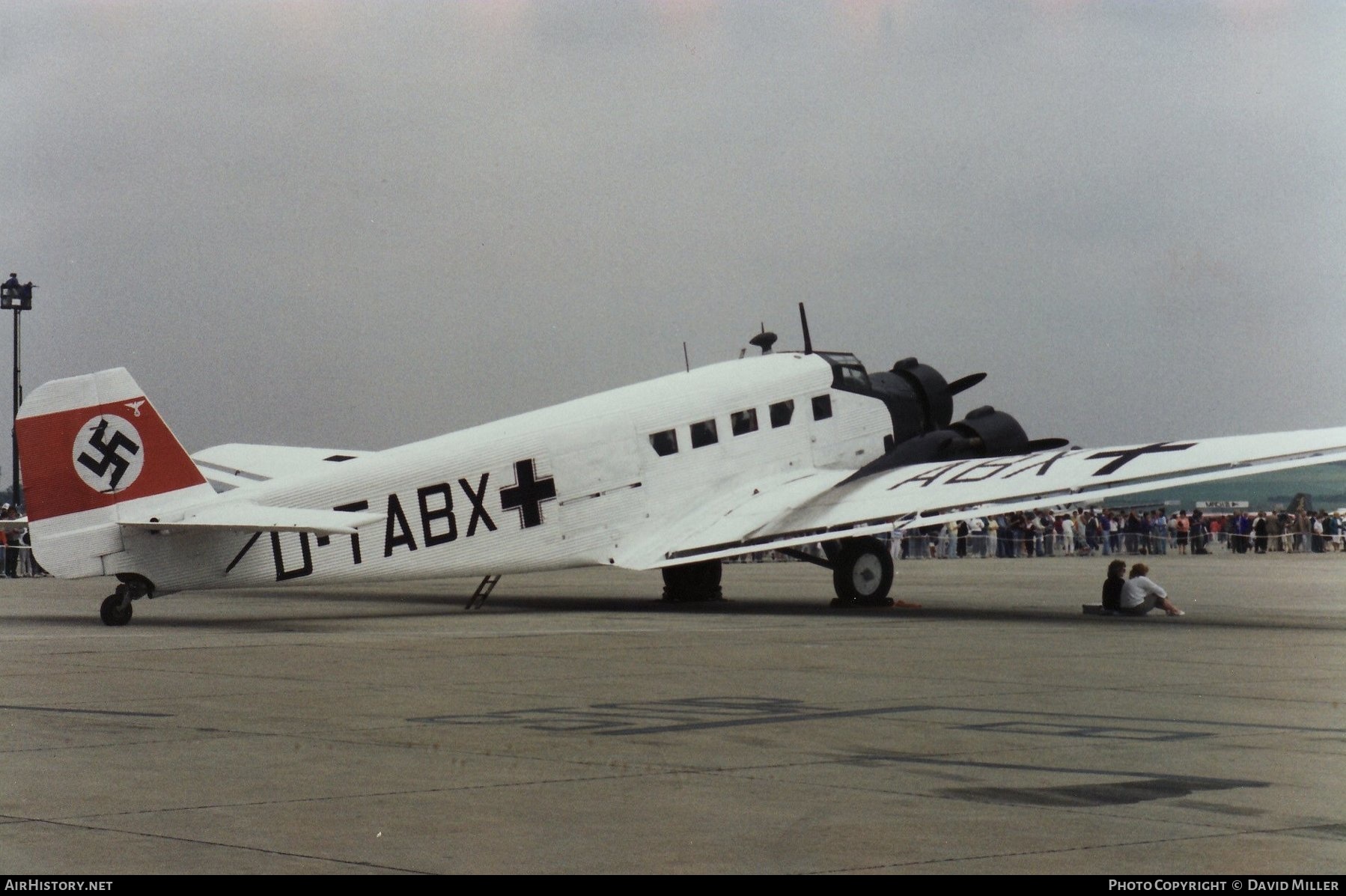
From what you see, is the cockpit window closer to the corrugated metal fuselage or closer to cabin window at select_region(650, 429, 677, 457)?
the corrugated metal fuselage

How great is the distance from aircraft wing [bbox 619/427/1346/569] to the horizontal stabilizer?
6151 millimetres

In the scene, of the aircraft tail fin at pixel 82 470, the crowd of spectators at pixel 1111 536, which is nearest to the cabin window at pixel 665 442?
the aircraft tail fin at pixel 82 470

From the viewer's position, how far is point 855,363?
103ft

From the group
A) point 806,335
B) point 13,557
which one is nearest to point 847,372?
point 806,335

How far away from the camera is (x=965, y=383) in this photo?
3300cm

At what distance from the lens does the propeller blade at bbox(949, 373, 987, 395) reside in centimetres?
3259

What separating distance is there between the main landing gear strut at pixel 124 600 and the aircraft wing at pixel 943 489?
7.83 m

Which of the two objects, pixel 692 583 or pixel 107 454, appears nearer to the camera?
pixel 107 454

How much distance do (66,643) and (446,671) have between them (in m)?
6.45

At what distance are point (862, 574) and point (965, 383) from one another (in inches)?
227

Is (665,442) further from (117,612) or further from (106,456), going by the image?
(117,612)

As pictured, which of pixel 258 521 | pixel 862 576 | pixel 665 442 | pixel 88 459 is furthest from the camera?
pixel 665 442

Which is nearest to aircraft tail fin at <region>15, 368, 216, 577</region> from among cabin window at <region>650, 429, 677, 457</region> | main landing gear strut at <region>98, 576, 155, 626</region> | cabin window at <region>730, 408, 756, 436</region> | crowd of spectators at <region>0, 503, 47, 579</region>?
main landing gear strut at <region>98, 576, 155, 626</region>

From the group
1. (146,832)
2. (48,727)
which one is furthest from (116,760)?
(146,832)
